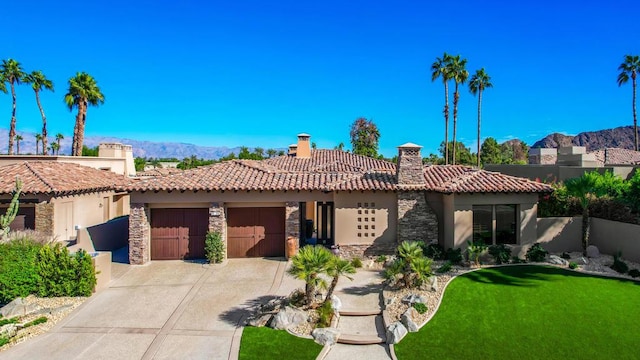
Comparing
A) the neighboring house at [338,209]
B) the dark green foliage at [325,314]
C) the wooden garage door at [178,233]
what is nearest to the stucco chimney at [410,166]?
the neighboring house at [338,209]

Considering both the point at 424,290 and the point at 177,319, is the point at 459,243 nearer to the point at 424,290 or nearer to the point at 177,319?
the point at 424,290

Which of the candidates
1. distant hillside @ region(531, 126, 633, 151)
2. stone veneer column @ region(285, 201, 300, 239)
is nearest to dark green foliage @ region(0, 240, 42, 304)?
stone veneer column @ region(285, 201, 300, 239)

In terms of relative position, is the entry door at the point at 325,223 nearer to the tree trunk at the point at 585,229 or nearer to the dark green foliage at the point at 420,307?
the dark green foliage at the point at 420,307

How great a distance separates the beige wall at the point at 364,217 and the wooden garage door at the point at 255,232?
3.30 metres

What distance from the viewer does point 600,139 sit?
493 ft

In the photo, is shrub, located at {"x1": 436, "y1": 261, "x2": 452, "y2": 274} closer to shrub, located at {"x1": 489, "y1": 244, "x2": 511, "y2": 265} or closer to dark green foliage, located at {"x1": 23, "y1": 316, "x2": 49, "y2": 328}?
shrub, located at {"x1": 489, "y1": 244, "x2": 511, "y2": 265}

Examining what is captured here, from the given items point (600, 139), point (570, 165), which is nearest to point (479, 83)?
point (570, 165)

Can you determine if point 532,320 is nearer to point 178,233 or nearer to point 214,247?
→ point 214,247

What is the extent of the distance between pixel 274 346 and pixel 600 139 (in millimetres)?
178468

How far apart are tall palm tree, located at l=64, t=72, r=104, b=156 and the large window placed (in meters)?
42.7

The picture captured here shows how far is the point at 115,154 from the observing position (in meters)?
36.6

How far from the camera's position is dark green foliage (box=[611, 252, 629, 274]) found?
17.3 metres

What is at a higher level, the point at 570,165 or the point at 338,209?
the point at 570,165

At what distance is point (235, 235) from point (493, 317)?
13434 millimetres
